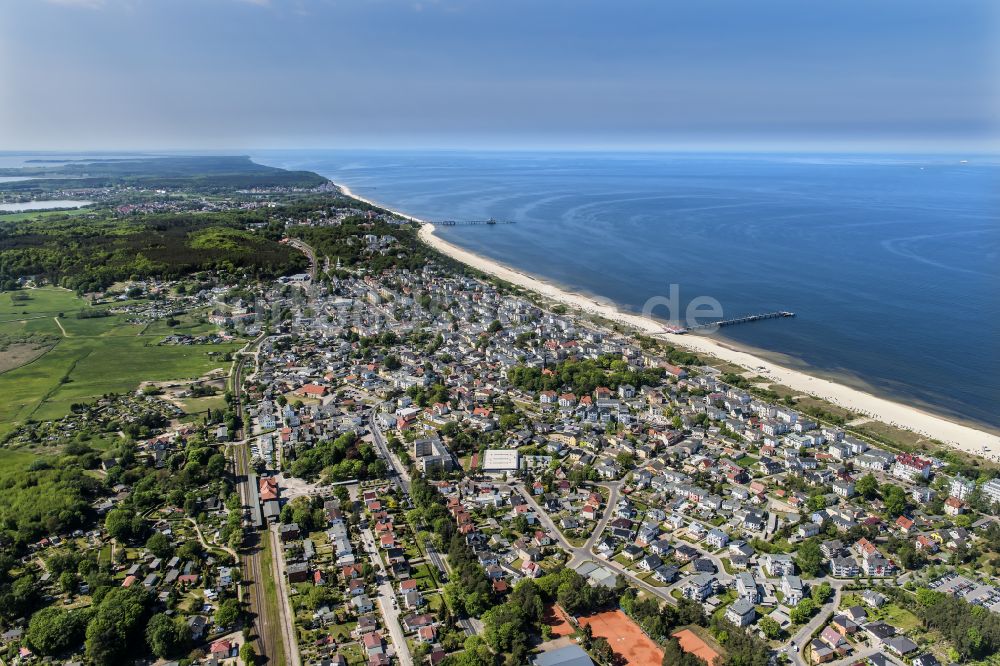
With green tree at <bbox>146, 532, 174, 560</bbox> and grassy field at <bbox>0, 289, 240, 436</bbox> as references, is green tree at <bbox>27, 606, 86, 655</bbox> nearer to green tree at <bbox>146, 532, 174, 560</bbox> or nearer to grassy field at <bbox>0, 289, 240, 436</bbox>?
green tree at <bbox>146, 532, 174, 560</bbox>

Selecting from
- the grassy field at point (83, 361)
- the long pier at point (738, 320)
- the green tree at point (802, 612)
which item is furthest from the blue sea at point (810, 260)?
the grassy field at point (83, 361)

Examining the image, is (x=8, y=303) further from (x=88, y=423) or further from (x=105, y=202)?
(x=105, y=202)

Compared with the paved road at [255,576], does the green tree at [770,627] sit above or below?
below

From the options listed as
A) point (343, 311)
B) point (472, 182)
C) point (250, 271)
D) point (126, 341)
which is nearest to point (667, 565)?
point (343, 311)

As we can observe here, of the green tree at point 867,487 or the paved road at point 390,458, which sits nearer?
the green tree at point 867,487

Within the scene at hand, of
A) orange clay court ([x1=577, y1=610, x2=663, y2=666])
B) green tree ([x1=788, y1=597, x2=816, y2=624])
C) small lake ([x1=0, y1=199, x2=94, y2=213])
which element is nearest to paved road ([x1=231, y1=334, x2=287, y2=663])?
orange clay court ([x1=577, y1=610, x2=663, y2=666])

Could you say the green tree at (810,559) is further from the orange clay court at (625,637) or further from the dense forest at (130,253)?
the dense forest at (130,253)

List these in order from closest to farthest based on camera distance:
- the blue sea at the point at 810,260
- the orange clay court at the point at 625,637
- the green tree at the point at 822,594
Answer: the orange clay court at the point at 625,637
the green tree at the point at 822,594
the blue sea at the point at 810,260
